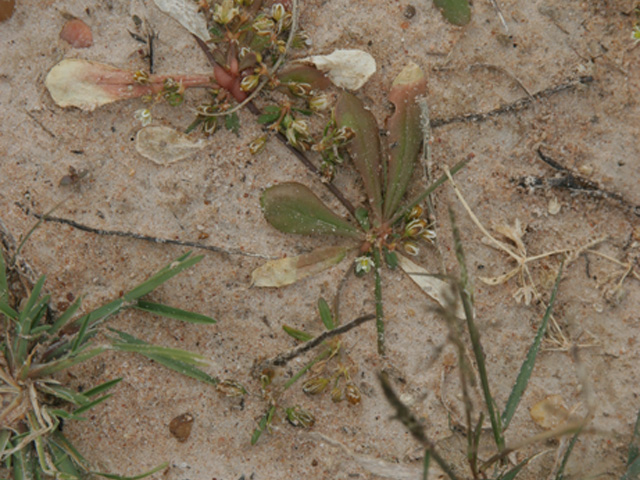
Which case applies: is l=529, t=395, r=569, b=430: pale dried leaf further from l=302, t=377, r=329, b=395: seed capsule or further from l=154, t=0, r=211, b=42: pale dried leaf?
l=154, t=0, r=211, b=42: pale dried leaf

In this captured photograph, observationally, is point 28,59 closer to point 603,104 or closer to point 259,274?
point 259,274

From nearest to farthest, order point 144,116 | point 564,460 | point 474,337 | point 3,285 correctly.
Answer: point 474,337 → point 564,460 → point 3,285 → point 144,116

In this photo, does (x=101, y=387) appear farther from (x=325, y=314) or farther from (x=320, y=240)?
(x=320, y=240)

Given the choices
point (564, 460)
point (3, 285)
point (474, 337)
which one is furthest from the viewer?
point (3, 285)

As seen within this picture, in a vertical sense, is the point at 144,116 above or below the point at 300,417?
above

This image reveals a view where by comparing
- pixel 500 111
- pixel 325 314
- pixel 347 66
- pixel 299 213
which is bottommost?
pixel 325 314

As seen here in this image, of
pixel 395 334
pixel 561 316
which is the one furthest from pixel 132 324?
pixel 561 316

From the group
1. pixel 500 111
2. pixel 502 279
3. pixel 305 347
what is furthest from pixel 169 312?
pixel 500 111

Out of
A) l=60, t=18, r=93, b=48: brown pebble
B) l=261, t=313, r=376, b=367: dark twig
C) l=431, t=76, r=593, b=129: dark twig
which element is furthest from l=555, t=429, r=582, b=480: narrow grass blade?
l=60, t=18, r=93, b=48: brown pebble
